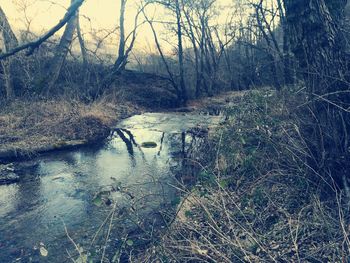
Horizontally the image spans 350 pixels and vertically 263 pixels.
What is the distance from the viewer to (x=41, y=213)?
597 centimetres

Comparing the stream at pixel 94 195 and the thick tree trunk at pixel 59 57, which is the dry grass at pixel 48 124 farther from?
the thick tree trunk at pixel 59 57

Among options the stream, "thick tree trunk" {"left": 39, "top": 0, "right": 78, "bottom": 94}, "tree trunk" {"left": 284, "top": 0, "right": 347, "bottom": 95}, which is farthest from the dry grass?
"tree trunk" {"left": 284, "top": 0, "right": 347, "bottom": 95}

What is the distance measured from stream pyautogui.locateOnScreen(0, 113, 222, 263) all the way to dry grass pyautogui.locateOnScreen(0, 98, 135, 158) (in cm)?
64

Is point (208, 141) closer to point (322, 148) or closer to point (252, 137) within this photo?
point (252, 137)

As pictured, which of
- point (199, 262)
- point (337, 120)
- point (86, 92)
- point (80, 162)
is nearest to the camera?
point (199, 262)

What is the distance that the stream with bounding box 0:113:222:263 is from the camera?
15.4 feet

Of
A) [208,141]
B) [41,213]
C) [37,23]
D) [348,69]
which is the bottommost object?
[41,213]

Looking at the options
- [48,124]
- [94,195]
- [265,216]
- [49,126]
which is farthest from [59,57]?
[265,216]

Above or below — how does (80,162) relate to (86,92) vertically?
below

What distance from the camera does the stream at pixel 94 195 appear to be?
185 inches

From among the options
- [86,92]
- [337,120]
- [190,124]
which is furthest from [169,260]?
[86,92]

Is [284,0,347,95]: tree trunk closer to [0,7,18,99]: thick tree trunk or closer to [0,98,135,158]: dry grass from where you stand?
[0,98,135,158]: dry grass

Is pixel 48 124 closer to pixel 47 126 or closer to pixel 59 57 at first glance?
pixel 47 126

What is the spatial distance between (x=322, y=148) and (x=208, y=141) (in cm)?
398
